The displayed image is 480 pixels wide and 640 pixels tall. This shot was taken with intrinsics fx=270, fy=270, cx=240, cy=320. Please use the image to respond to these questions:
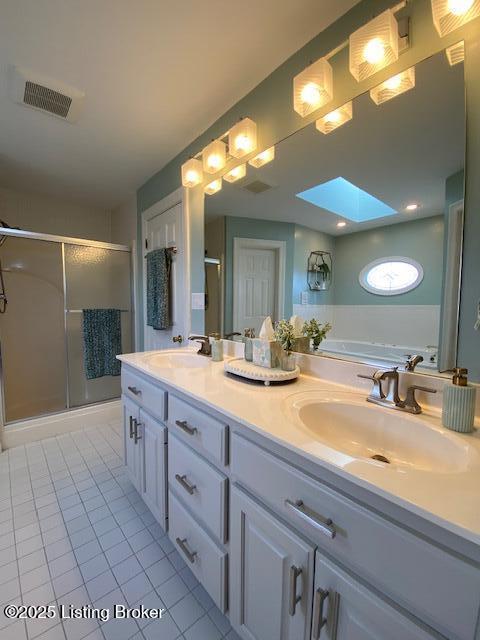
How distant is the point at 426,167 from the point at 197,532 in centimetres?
150

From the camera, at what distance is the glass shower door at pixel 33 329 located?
8.48 ft

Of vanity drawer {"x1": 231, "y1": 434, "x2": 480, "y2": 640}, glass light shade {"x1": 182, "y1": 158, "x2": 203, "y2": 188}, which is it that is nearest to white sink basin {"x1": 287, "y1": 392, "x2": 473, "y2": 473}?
vanity drawer {"x1": 231, "y1": 434, "x2": 480, "y2": 640}

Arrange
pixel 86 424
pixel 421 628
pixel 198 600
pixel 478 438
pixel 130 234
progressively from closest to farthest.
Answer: pixel 421 628 → pixel 478 438 → pixel 198 600 → pixel 86 424 → pixel 130 234

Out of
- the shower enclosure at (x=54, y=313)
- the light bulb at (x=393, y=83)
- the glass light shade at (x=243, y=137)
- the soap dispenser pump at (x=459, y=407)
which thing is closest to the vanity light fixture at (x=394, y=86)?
the light bulb at (x=393, y=83)

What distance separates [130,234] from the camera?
2.85m

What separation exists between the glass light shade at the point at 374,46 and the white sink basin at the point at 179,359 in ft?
4.64

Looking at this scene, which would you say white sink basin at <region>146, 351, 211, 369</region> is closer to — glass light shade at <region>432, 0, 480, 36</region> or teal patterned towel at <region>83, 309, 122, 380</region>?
teal patterned towel at <region>83, 309, 122, 380</region>

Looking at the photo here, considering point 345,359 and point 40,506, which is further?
point 40,506

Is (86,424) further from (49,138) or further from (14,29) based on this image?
(14,29)

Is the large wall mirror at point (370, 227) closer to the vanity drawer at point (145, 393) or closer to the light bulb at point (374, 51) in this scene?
the light bulb at point (374, 51)

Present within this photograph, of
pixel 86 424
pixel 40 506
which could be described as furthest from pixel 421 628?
pixel 86 424

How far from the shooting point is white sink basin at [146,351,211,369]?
62.2 inches

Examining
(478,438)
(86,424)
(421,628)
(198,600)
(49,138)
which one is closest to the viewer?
(421,628)

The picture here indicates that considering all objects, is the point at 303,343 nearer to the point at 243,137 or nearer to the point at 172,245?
the point at 243,137
